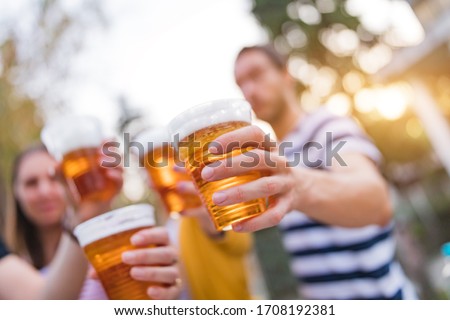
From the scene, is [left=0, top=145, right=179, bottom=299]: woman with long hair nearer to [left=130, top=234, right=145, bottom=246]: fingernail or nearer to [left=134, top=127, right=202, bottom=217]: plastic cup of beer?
[left=134, top=127, right=202, bottom=217]: plastic cup of beer

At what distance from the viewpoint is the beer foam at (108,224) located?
1.03 m

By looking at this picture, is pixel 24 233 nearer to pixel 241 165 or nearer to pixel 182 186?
pixel 182 186

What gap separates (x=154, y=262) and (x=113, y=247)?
11cm

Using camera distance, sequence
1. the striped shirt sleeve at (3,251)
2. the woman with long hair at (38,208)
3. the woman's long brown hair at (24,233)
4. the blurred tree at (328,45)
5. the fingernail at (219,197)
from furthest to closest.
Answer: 1. the blurred tree at (328,45)
2. the woman's long brown hair at (24,233)
3. the woman with long hair at (38,208)
4. the striped shirt sleeve at (3,251)
5. the fingernail at (219,197)

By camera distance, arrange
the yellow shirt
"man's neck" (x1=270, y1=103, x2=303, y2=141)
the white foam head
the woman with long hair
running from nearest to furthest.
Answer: the white foam head < the yellow shirt < the woman with long hair < "man's neck" (x1=270, y1=103, x2=303, y2=141)

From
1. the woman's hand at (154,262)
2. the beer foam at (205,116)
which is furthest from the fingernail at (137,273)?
the beer foam at (205,116)

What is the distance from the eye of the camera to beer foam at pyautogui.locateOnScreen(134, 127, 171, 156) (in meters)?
1.50

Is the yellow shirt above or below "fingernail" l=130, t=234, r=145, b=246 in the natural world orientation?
below

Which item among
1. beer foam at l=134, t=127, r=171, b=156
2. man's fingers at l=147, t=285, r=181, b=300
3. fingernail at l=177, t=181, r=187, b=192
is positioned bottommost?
man's fingers at l=147, t=285, r=181, b=300

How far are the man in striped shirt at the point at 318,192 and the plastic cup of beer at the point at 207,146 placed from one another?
0.12ft

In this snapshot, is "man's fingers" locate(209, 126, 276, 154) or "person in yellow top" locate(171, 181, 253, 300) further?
"person in yellow top" locate(171, 181, 253, 300)

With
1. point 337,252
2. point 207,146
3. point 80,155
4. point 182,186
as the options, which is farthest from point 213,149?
point 337,252

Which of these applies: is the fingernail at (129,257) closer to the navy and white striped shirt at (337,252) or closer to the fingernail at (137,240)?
the fingernail at (137,240)

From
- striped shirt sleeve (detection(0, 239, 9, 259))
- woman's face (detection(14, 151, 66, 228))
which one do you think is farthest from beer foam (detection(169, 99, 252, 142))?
woman's face (detection(14, 151, 66, 228))
